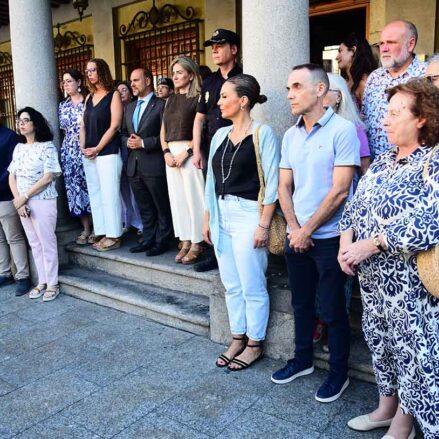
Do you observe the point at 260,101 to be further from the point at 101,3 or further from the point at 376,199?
the point at 101,3

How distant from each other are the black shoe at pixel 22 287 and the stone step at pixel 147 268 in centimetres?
49

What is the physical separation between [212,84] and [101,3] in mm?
6169

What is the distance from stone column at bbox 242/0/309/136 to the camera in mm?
3480

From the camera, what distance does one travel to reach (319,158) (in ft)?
9.26

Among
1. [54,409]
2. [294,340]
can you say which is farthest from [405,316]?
[54,409]

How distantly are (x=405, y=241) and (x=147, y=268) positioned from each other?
3029mm

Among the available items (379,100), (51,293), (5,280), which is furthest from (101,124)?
(379,100)

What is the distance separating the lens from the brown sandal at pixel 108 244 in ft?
17.3

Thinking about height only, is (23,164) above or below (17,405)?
above

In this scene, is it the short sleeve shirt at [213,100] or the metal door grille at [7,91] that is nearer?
the short sleeve shirt at [213,100]

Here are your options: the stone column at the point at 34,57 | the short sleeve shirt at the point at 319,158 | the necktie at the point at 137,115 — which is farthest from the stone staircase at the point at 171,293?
the necktie at the point at 137,115

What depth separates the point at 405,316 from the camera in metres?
2.30

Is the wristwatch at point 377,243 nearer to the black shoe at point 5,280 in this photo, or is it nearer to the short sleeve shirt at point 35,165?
the short sleeve shirt at point 35,165

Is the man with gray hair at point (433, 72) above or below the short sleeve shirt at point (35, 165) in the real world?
above
